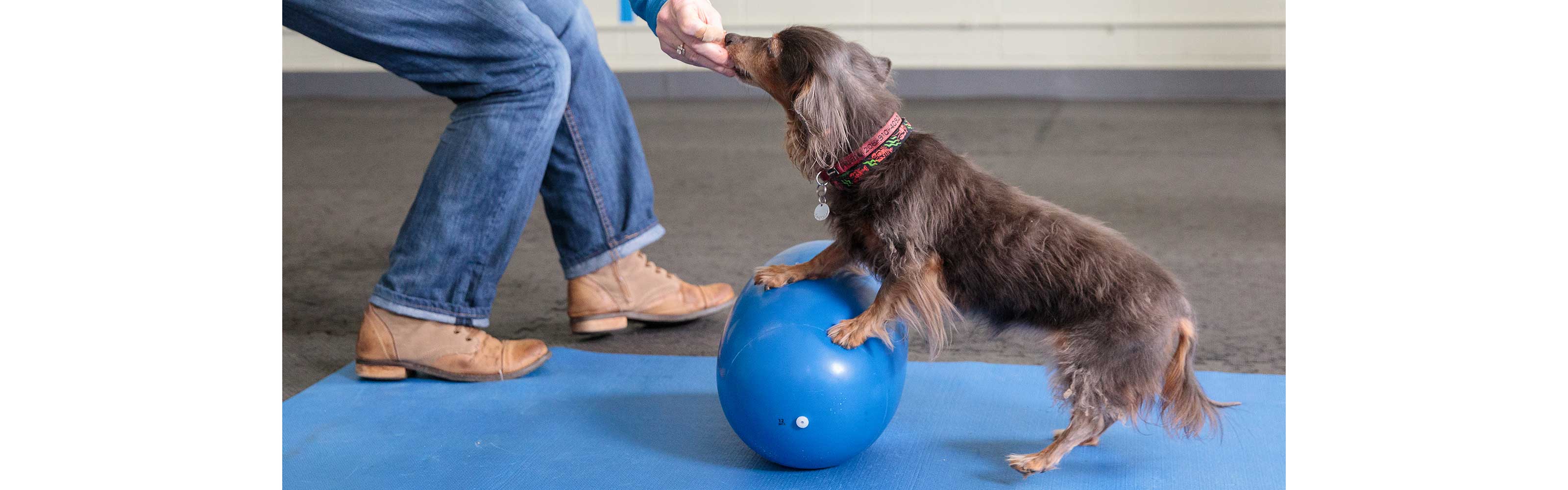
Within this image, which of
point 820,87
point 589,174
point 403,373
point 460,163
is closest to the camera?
point 820,87

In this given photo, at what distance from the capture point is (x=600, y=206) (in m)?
2.74

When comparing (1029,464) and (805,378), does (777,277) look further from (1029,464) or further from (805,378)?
(1029,464)

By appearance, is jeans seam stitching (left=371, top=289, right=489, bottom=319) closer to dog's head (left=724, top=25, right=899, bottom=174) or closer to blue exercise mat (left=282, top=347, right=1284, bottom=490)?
blue exercise mat (left=282, top=347, right=1284, bottom=490)

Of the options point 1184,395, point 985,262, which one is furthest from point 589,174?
point 1184,395

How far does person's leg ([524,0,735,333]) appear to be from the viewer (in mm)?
2654

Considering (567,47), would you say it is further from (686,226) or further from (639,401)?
(686,226)

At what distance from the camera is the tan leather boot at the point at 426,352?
2.44 metres

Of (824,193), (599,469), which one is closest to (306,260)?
(599,469)

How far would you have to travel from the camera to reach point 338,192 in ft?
16.7

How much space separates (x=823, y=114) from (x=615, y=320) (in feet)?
4.02

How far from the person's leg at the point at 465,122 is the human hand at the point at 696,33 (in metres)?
0.41

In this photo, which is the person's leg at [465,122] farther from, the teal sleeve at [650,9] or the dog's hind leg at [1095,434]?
the dog's hind leg at [1095,434]

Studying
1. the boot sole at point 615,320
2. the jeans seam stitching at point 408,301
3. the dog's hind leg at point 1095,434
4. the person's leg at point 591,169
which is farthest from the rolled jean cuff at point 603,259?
the dog's hind leg at point 1095,434

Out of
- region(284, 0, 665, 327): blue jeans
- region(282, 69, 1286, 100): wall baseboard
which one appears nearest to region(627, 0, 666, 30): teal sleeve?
region(284, 0, 665, 327): blue jeans
